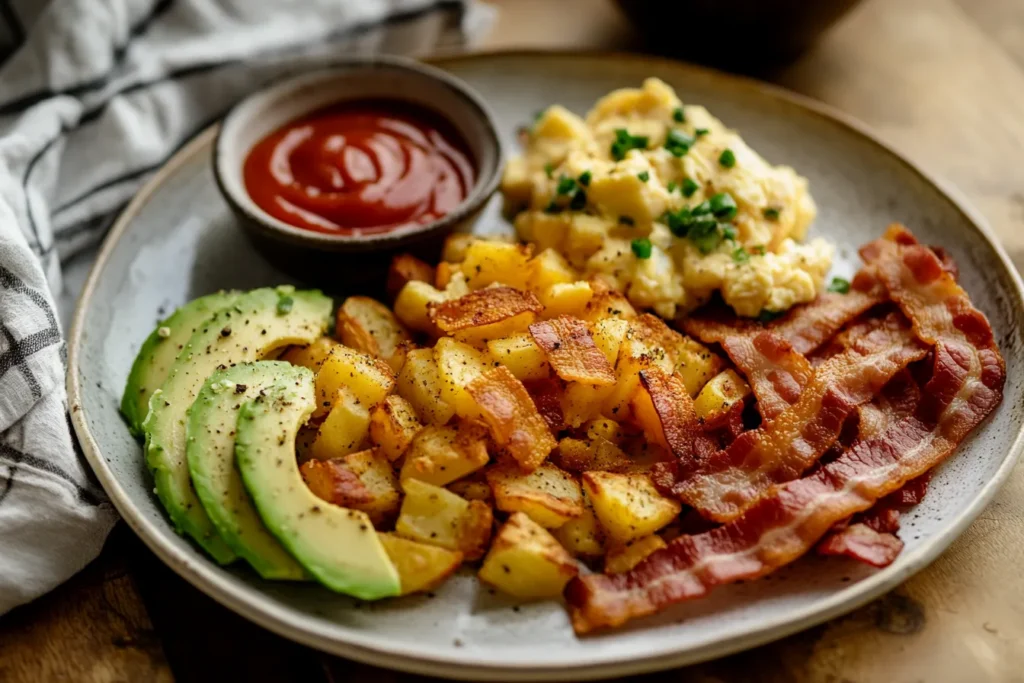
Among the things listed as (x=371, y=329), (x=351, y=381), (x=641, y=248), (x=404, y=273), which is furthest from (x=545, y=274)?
(x=351, y=381)

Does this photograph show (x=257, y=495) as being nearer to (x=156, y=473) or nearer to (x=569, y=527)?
(x=156, y=473)

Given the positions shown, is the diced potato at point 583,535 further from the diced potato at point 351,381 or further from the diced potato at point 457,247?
the diced potato at point 457,247

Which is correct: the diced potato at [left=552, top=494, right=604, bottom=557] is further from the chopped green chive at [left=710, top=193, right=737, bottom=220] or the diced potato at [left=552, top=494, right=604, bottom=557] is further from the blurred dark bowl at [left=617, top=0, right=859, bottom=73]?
the blurred dark bowl at [left=617, top=0, right=859, bottom=73]

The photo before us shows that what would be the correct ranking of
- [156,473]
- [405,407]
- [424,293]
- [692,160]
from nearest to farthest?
[156,473] → [405,407] → [424,293] → [692,160]

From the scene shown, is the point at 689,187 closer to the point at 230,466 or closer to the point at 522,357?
the point at 522,357

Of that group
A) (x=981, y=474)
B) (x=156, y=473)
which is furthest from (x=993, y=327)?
(x=156, y=473)

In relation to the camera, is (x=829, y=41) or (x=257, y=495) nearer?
(x=257, y=495)
